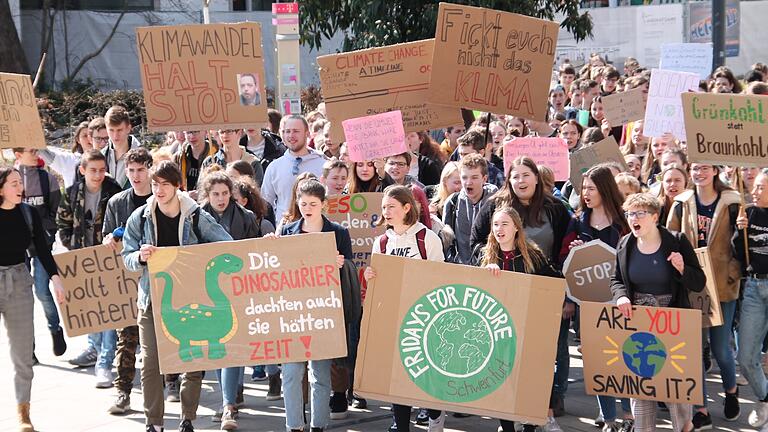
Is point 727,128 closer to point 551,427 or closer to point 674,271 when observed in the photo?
point 674,271

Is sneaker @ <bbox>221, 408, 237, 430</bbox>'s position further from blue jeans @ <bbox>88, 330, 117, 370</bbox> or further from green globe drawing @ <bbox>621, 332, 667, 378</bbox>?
green globe drawing @ <bbox>621, 332, 667, 378</bbox>

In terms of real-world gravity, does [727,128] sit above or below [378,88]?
below

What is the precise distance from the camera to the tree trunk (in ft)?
90.6

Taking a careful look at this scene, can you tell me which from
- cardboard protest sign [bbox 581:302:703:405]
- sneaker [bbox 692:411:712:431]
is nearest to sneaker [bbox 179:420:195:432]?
cardboard protest sign [bbox 581:302:703:405]

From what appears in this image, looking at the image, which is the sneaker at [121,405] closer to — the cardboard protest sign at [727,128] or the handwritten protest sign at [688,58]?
the cardboard protest sign at [727,128]

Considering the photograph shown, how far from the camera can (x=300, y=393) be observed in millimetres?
7062

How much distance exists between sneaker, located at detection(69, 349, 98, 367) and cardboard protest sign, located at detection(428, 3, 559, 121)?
11.9 feet

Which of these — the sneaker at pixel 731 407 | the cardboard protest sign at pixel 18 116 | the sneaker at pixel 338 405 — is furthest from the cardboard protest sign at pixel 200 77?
the sneaker at pixel 731 407

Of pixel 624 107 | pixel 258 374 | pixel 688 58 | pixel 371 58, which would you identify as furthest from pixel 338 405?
pixel 688 58

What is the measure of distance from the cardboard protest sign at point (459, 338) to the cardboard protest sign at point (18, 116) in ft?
12.2

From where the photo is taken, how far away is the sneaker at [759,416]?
736 centimetres

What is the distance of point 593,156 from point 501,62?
1151 millimetres

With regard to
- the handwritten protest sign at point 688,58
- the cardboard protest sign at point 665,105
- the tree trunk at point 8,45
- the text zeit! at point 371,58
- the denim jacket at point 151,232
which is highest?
the tree trunk at point 8,45

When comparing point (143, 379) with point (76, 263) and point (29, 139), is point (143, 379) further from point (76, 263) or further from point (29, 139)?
point (29, 139)
